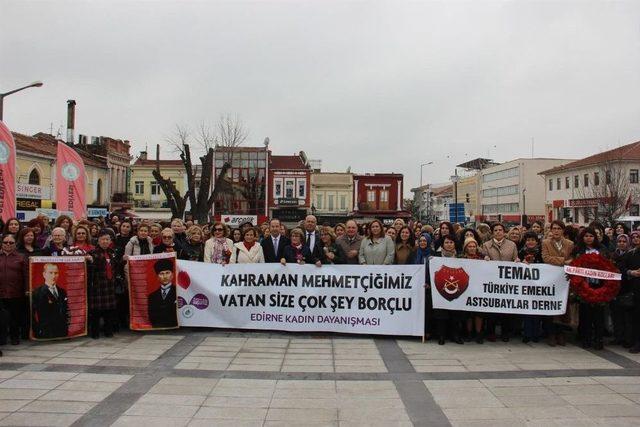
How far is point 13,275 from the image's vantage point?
7285mm

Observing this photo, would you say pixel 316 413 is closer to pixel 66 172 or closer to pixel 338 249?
pixel 338 249

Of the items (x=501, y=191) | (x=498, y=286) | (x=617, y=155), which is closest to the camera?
(x=498, y=286)

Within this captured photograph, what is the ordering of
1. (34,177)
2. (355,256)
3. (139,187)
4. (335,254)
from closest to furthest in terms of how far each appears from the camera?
(355,256)
(335,254)
(34,177)
(139,187)

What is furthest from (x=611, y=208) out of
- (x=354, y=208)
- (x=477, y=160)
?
(x=477, y=160)

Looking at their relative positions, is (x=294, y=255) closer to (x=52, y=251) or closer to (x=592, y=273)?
(x=52, y=251)

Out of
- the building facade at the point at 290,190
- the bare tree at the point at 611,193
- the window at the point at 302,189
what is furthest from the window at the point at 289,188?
the bare tree at the point at 611,193

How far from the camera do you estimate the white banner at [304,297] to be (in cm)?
793

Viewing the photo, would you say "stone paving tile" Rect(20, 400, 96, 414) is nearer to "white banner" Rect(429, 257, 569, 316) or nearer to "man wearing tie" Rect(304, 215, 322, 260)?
"man wearing tie" Rect(304, 215, 322, 260)

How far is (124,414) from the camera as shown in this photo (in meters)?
4.77

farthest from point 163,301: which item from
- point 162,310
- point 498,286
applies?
point 498,286

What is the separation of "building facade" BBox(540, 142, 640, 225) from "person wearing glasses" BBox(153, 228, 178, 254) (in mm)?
36967

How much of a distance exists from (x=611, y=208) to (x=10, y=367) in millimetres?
42922

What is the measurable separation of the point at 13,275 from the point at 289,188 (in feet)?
170

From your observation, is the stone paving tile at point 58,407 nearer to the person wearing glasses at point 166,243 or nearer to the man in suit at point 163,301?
the man in suit at point 163,301
